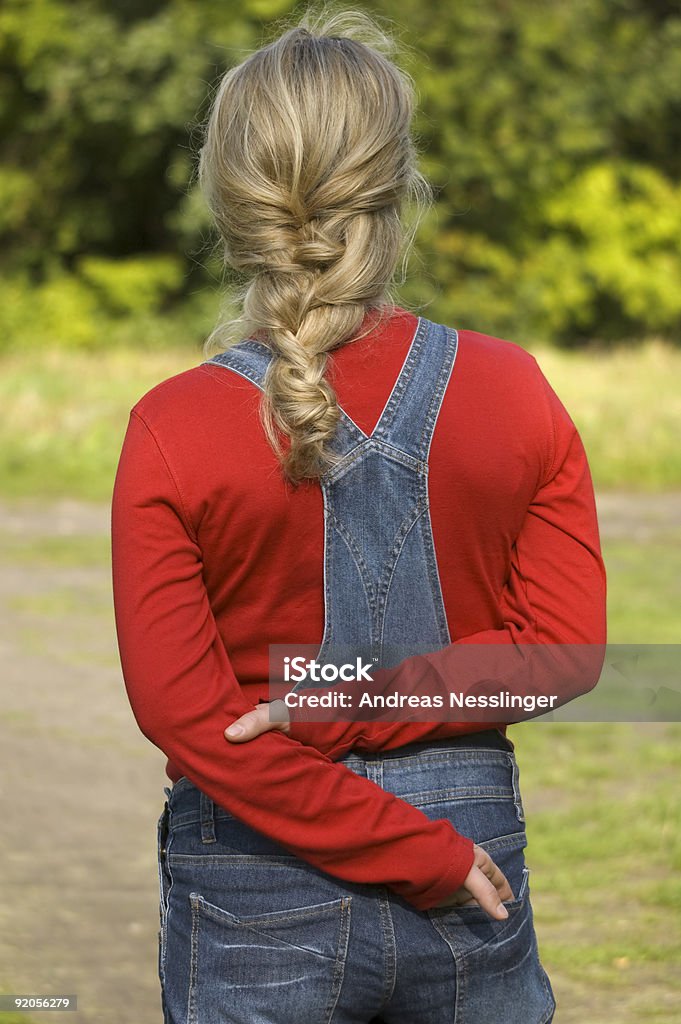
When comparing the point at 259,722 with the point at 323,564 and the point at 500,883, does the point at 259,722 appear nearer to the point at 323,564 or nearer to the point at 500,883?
the point at 323,564

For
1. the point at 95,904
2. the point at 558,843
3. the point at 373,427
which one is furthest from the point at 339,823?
the point at 558,843

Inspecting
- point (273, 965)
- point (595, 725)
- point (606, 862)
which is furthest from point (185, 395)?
point (595, 725)

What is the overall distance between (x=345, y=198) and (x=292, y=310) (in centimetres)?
14

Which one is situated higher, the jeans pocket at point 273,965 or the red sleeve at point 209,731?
the red sleeve at point 209,731

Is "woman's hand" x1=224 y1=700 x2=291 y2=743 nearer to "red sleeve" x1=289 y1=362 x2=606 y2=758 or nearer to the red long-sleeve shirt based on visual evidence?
the red long-sleeve shirt

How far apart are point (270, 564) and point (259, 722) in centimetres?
17

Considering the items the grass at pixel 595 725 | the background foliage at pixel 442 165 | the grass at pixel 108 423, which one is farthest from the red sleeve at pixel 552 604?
the background foliage at pixel 442 165

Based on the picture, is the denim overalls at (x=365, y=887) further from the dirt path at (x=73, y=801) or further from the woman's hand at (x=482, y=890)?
the dirt path at (x=73, y=801)

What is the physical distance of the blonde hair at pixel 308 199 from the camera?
4.72 ft

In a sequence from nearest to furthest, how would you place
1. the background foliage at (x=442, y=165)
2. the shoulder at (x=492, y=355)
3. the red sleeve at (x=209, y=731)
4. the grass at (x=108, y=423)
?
the red sleeve at (x=209, y=731) → the shoulder at (x=492, y=355) → the grass at (x=108, y=423) → the background foliage at (x=442, y=165)

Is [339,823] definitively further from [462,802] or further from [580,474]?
[580,474]

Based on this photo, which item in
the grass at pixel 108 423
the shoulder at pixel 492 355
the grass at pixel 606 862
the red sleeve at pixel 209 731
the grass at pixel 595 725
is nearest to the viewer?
the red sleeve at pixel 209 731

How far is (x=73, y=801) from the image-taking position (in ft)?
16.1

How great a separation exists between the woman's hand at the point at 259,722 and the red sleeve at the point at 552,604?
198 millimetres
